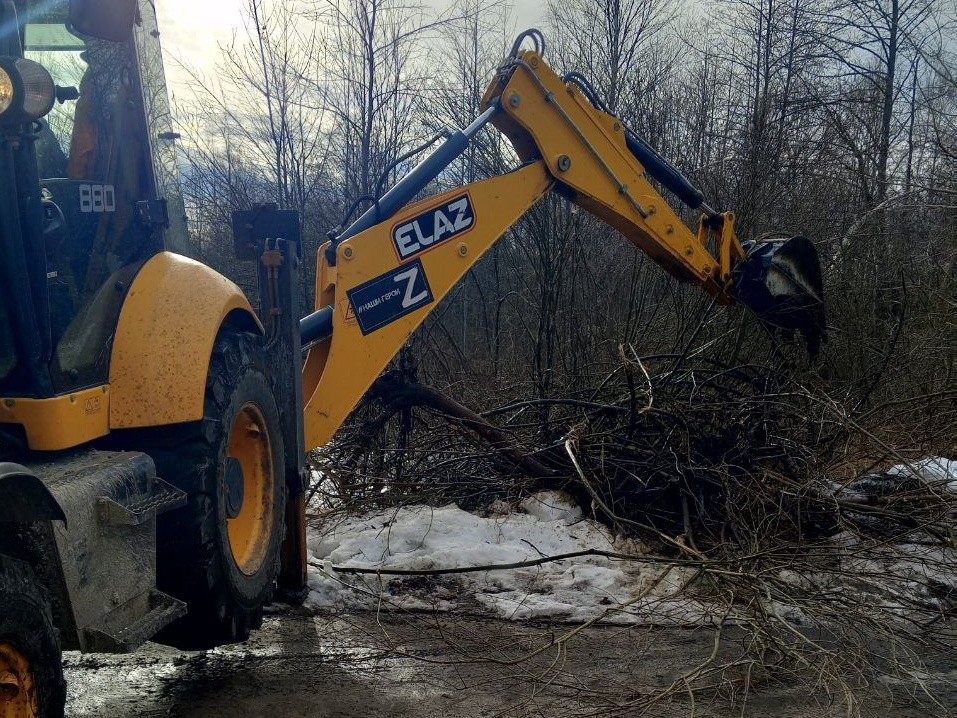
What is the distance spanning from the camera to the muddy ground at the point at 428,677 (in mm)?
3293

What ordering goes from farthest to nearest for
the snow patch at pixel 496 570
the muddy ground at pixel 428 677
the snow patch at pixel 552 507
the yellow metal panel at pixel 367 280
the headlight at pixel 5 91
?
1. the snow patch at pixel 552 507
2. the yellow metal panel at pixel 367 280
3. the snow patch at pixel 496 570
4. the muddy ground at pixel 428 677
5. the headlight at pixel 5 91

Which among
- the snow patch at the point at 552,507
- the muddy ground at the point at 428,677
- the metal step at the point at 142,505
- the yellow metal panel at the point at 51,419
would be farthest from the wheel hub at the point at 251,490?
the snow patch at the point at 552,507

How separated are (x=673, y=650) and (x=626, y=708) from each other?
2.42ft

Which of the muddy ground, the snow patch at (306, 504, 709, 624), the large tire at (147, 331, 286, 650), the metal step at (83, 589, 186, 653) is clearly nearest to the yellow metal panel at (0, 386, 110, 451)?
the large tire at (147, 331, 286, 650)

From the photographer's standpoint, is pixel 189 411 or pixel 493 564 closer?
pixel 189 411

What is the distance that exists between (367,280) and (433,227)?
19.5 inches

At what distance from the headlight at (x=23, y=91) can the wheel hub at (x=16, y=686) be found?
147 centimetres

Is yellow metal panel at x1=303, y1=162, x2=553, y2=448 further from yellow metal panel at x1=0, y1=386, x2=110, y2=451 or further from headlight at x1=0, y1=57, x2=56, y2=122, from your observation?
headlight at x1=0, y1=57, x2=56, y2=122

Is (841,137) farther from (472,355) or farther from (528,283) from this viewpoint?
(472,355)

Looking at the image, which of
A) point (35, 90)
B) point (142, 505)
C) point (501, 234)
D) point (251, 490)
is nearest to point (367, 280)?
point (501, 234)

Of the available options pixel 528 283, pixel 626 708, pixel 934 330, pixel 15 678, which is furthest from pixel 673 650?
pixel 528 283

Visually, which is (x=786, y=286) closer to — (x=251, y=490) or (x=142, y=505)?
(x=251, y=490)

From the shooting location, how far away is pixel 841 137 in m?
9.73

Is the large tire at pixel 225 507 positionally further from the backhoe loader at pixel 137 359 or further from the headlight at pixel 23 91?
the headlight at pixel 23 91
